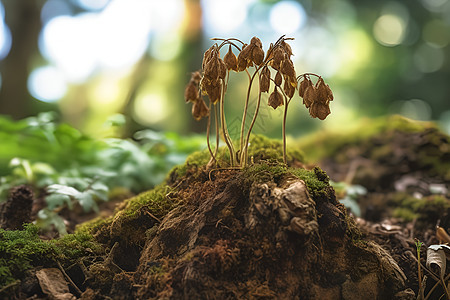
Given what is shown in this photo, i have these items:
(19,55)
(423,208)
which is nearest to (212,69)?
(423,208)

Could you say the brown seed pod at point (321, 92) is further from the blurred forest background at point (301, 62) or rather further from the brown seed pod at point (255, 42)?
the blurred forest background at point (301, 62)

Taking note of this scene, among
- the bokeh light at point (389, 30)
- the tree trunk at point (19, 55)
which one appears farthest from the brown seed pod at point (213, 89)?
the bokeh light at point (389, 30)

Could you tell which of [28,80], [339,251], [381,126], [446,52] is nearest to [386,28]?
[446,52]

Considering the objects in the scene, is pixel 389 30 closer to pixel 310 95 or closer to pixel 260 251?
pixel 310 95

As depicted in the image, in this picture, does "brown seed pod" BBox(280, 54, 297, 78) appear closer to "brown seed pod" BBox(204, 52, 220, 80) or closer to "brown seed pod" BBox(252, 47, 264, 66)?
"brown seed pod" BBox(252, 47, 264, 66)

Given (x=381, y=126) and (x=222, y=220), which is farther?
(x=381, y=126)

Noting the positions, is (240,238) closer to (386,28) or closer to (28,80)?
(28,80)

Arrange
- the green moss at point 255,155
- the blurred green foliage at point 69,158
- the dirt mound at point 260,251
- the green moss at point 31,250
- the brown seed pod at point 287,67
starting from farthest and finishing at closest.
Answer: the blurred green foliage at point 69,158, the green moss at point 255,155, the brown seed pod at point 287,67, the green moss at point 31,250, the dirt mound at point 260,251
